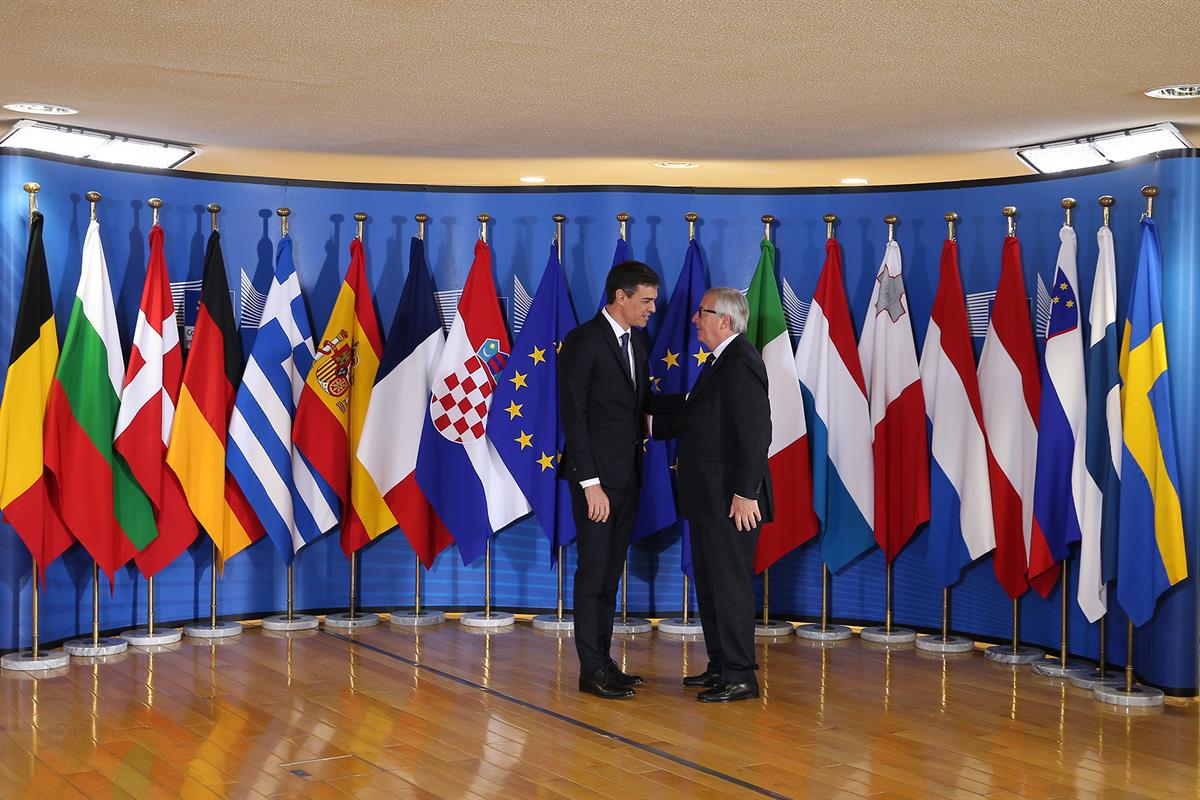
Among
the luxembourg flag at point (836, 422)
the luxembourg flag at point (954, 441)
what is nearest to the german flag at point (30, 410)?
the luxembourg flag at point (836, 422)

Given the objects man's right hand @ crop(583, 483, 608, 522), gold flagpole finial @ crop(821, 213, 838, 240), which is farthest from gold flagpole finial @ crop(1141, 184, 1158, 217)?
man's right hand @ crop(583, 483, 608, 522)

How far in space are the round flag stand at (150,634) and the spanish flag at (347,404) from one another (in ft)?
3.01

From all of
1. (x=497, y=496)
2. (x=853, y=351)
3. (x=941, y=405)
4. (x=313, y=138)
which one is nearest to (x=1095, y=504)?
(x=941, y=405)

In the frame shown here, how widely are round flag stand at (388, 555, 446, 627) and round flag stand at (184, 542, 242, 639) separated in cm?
78

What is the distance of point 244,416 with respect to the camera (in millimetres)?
Result: 6504

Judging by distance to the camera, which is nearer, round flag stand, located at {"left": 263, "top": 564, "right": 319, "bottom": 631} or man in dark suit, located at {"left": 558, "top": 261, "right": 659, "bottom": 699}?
man in dark suit, located at {"left": 558, "top": 261, "right": 659, "bottom": 699}

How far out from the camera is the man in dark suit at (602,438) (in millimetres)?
5301

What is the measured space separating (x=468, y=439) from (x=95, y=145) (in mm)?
2235

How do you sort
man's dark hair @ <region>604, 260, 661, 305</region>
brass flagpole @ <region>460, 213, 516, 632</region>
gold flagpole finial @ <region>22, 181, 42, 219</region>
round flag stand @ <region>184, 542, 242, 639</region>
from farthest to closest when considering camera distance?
brass flagpole @ <region>460, 213, 516, 632</region> < round flag stand @ <region>184, 542, 242, 639</region> < gold flagpole finial @ <region>22, 181, 42, 219</region> < man's dark hair @ <region>604, 260, 661, 305</region>

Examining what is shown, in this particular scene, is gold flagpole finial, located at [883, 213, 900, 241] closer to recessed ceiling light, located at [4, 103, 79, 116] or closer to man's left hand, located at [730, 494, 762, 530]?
man's left hand, located at [730, 494, 762, 530]

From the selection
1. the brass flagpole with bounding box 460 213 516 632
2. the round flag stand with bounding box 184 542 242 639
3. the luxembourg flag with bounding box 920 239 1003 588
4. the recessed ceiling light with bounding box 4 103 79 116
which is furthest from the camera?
the brass flagpole with bounding box 460 213 516 632

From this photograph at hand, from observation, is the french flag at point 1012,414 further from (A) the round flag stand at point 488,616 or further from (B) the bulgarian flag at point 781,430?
(A) the round flag stand at point 488,616

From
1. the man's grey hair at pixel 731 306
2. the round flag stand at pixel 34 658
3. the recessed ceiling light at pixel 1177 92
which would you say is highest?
the recessed ceiling light at pixel 1177 92

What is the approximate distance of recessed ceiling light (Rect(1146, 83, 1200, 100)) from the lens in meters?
4.99
